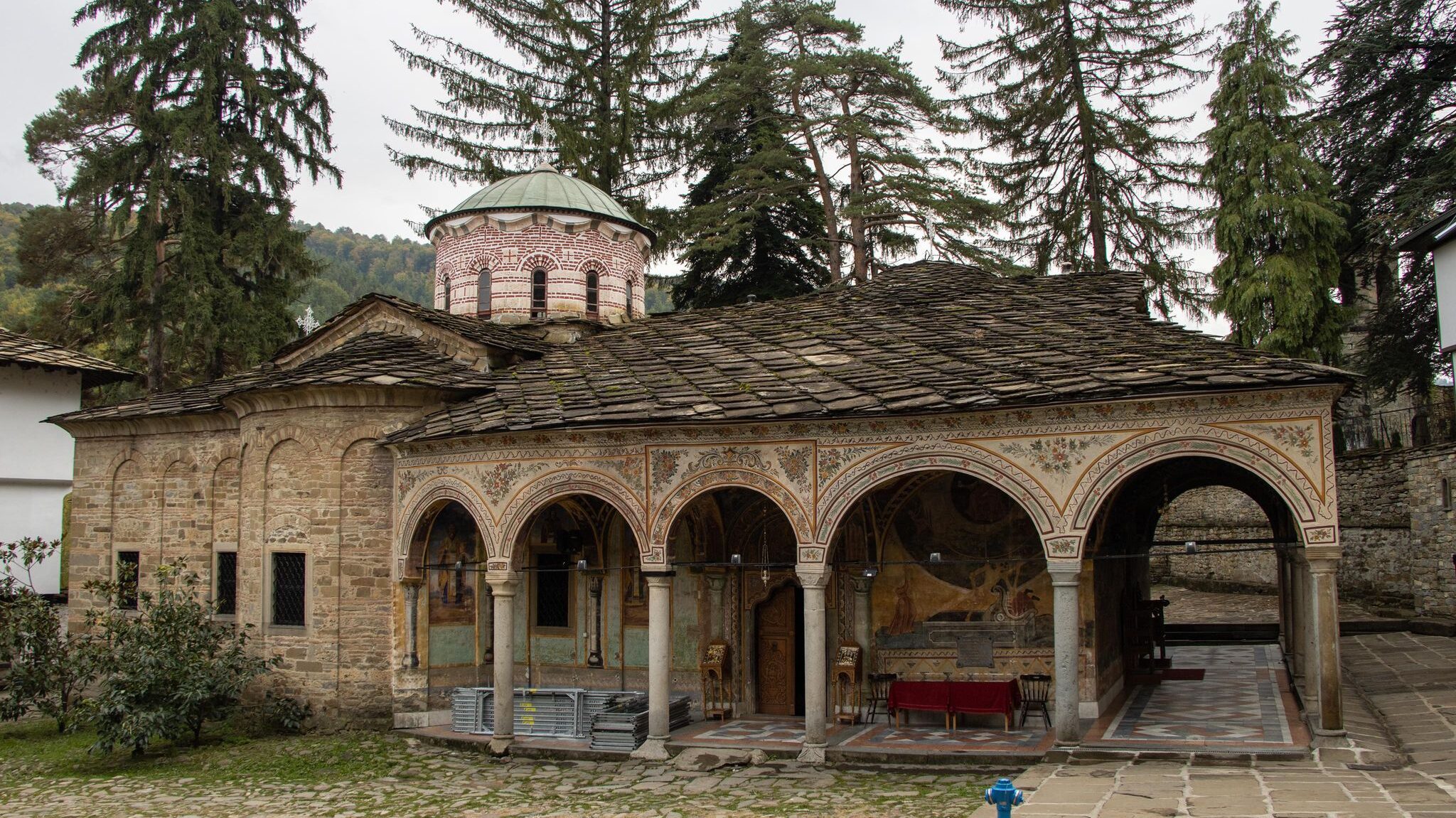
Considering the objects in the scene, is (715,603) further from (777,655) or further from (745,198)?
(745,198)

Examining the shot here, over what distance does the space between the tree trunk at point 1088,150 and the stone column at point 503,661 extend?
15.7 meters

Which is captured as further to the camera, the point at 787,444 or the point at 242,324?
the point at 242,324

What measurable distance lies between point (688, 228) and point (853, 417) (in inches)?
573

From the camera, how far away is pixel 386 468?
1393 cm

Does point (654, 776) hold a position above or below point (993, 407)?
below

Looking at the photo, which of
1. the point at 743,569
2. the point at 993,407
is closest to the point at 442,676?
the point at 743,569

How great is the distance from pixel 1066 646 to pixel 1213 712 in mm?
3511

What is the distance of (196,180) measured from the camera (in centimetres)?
2291

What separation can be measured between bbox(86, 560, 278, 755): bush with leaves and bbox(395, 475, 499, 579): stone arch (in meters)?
1.97

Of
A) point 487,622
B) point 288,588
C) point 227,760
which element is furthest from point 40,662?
point 487,622

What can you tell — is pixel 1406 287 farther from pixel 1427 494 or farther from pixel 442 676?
pixel 442 676

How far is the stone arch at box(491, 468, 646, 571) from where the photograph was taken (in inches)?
485

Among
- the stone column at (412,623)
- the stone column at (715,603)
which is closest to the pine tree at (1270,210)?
the stone column at (715,603)

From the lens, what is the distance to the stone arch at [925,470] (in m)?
10.7
